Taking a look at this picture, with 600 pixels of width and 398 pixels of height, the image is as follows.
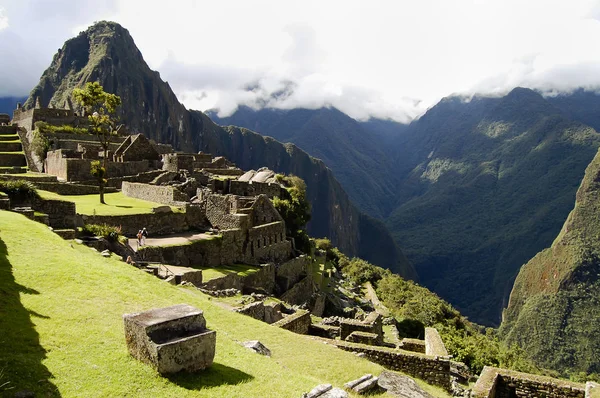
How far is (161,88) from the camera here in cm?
19362

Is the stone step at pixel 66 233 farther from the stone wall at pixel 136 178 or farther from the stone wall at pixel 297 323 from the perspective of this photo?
the stone wall at pixel 136 178

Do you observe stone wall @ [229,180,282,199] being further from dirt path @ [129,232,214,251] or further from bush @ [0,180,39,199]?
bush @ [0,180,39,199]

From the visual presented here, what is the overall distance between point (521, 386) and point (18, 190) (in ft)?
65.8

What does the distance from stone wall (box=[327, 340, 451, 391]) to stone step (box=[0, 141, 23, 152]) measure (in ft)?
159

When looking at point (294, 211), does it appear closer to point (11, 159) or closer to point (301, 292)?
point (301, 292)

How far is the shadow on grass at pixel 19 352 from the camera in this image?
5.77 meters

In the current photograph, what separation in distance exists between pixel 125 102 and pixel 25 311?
175078 mm

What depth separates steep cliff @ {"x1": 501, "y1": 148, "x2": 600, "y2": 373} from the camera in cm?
10375

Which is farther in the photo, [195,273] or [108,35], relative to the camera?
[108,35]

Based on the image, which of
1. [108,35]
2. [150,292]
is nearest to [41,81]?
[108,35]

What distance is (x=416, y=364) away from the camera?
37.9 feet

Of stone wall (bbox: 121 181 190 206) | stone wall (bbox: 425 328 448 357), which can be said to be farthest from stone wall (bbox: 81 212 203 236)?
stone wall (bbox: 425 328 448 357)

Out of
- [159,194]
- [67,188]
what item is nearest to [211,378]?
[159,194]

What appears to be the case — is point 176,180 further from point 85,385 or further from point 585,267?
point 585,267
